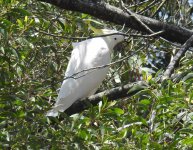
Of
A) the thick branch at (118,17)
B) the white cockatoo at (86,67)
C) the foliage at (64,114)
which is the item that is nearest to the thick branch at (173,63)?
the foliage at (64,114)

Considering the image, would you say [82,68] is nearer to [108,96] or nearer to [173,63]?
[108,96]

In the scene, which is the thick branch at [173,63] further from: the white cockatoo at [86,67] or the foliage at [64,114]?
the white cockatoo at [86,67]

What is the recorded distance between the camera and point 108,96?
1755 mm

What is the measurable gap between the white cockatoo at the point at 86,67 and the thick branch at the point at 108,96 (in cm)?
3

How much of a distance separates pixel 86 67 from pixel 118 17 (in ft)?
1.42

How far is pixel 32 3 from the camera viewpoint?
223cm

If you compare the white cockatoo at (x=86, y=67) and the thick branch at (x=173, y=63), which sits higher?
the thick branch at (x=173, y=63)

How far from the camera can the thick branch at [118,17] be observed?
1746 millimetres

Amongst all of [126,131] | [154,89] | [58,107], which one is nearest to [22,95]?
[58,107]

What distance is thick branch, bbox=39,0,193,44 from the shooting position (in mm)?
1746

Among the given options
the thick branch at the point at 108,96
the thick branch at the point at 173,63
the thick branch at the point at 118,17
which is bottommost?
the thick branch at the point at 108,96

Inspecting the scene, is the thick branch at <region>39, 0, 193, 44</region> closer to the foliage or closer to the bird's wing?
the foliage

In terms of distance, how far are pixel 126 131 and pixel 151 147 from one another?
8.8 inches

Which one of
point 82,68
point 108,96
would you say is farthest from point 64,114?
point 82,68
